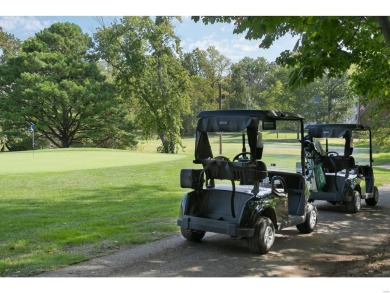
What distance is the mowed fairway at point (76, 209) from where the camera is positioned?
5.04 meters

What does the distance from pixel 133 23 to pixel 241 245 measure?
25.6m

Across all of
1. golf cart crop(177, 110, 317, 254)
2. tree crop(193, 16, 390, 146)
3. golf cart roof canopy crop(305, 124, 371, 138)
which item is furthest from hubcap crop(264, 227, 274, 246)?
golf cart roof canopy crop(305, 124, 371, 138)

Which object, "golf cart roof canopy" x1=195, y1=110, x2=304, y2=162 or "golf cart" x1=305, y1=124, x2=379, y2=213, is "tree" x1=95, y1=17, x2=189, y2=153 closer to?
"golf cart" x1=305, y1=124, x2=379, y2=213

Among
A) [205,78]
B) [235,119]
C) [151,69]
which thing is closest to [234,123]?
[235,119]

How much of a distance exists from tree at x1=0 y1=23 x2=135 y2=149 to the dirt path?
23.9m

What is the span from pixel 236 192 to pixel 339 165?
391 cm

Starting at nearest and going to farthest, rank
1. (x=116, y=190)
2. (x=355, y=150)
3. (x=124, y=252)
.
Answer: (x=124, y=252)
(x=355, y=150)
(x=116, y=190)

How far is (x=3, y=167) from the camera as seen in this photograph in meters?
15.6

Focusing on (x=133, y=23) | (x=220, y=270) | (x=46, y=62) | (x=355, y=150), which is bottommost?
(x=220, y=270)

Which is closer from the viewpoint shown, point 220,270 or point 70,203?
point 220,270

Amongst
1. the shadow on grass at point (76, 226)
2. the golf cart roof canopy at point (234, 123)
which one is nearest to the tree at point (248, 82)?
the shadow on grass at point (76, 226)
